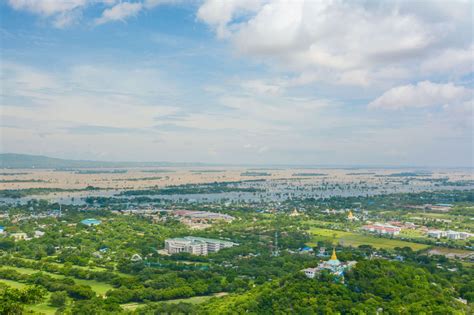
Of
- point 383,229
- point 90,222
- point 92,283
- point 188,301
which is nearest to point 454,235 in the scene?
point 383,229

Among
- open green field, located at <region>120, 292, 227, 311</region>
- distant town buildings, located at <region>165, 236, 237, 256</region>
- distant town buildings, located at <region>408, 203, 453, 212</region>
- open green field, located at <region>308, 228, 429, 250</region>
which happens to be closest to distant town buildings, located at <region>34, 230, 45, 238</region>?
distant town buildings, located at <region>165, 236, 237, 256</region>

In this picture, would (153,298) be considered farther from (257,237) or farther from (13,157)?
(13,157)

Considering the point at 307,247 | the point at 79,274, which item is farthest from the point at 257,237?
the point at 79,274

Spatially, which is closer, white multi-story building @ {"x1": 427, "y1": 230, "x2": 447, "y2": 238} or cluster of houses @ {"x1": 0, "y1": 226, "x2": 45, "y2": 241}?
cluster of houses @ {"x1": 0, "y1": 226, "x2": 45, "y2": 241}

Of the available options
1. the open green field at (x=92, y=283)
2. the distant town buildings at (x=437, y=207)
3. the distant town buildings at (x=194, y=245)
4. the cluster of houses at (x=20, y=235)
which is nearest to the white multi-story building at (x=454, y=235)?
the distant town buildings at (x=437, y=207)

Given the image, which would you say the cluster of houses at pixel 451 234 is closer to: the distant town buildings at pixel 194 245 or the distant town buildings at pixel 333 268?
the distant town buildings at pixel 194 245

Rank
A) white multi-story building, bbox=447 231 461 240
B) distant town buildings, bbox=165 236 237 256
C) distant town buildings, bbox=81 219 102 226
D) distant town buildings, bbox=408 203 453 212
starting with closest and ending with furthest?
distant town buildings, bbox=165 236 237 256 → white multi-story building, bbox=447 231 461 240 → distant town buildings, bbox=81 219 102 226 → distant town buildings, bbox=408 203 453 212

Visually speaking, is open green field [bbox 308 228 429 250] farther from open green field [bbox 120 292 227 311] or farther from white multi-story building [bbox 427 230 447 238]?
open green field [bbox 120 292 227 311]

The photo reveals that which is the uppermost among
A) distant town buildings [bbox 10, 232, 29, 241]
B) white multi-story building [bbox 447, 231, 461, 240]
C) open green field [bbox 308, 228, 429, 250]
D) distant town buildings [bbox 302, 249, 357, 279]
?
distant town buildings [bbox 302, 249, 357, 279]
